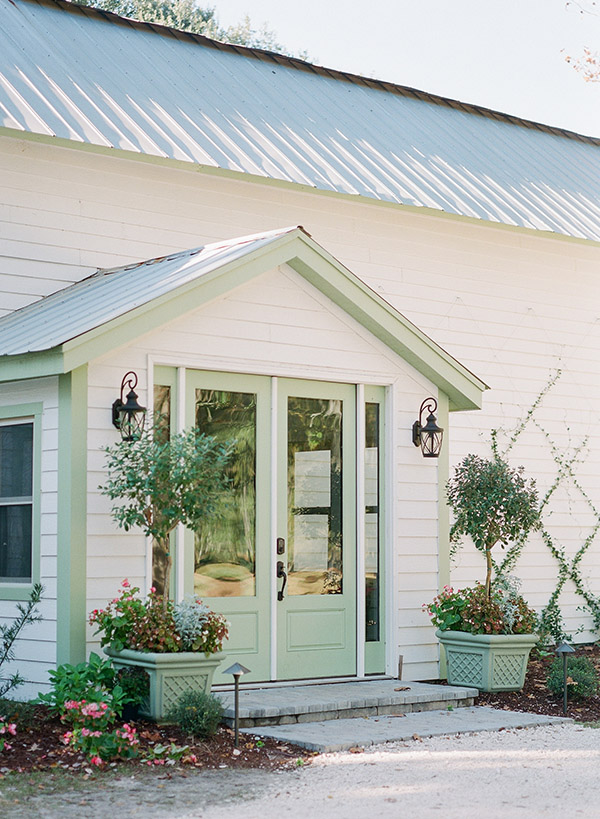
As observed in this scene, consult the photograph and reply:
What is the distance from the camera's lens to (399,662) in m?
9.70

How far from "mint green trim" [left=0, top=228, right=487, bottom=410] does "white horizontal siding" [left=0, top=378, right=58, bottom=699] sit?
1.51ft

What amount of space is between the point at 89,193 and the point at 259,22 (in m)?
26.6

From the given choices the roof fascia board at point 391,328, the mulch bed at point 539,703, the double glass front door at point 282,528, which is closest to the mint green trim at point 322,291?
the roof fascia board at point 391,328

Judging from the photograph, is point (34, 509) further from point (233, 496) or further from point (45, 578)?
point (233, 496)

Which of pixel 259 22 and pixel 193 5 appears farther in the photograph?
pixel 259 22

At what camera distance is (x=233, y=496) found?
29.7 feet

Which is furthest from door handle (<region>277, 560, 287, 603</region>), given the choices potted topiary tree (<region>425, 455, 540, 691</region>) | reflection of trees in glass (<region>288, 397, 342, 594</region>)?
potted topiary tree (<region>425, 455, 540, 691</region>)

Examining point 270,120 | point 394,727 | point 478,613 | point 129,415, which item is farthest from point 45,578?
point 270,120

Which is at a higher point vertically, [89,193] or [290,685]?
[89,193]

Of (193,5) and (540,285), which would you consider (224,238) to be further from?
(193,5)

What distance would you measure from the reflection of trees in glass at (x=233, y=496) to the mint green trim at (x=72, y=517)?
111cm

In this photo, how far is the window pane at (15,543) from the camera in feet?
27.6

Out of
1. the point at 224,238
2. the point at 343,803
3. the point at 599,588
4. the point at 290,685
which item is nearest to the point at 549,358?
the point at 599,588

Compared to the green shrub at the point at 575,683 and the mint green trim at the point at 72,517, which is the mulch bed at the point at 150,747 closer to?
the mint green trim at the point at 72,517
